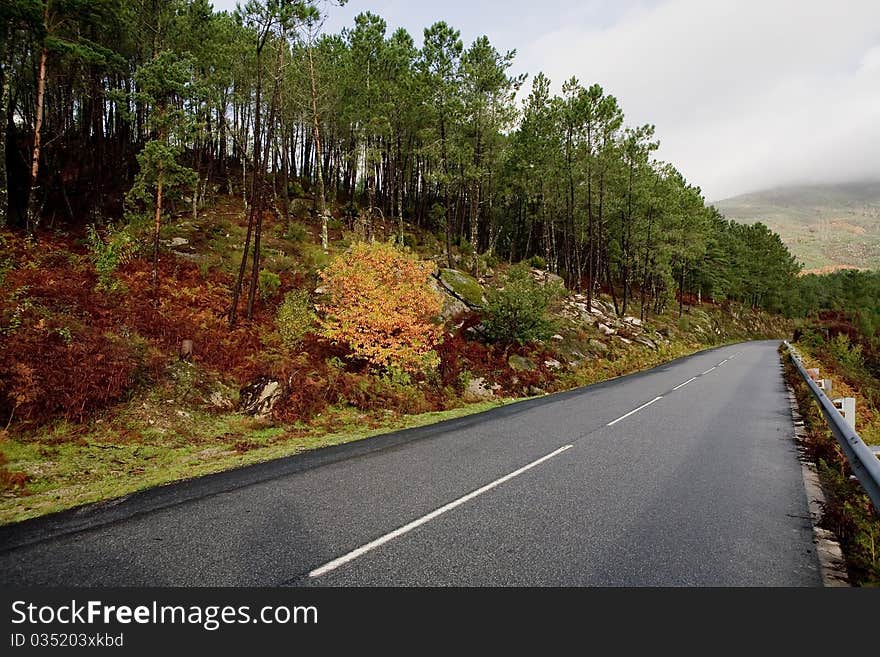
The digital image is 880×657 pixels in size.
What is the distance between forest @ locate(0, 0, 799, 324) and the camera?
15.0 metres

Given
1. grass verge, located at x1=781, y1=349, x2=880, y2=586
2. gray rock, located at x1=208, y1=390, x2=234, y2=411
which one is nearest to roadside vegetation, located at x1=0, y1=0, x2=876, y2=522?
gray rock, located at x1=208, y1=390, x2=234, y2=411

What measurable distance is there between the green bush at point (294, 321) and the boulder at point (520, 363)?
8.59 meters

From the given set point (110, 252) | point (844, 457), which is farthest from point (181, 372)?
point (844, 457)

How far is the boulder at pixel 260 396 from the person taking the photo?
10.5 m

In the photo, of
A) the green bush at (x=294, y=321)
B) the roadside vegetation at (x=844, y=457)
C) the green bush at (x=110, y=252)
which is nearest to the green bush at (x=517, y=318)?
the green bush at (x=294, y=321)

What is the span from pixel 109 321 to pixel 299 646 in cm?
1186

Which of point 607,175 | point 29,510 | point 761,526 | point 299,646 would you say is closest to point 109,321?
point 29,510

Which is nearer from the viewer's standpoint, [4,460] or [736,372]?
[4,460]

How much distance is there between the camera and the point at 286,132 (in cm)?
3203

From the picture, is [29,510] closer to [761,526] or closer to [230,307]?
[761,526]

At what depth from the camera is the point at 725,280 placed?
178ft

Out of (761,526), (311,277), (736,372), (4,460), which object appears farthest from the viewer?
(736,372)

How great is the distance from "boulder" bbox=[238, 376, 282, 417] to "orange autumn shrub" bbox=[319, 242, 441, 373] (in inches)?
92.5

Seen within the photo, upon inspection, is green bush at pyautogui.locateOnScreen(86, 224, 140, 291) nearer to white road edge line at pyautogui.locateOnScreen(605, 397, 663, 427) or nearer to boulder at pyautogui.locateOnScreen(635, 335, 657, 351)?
white road edge line at pyautogui.locateOnScreen(605, 397, 663, 427)
